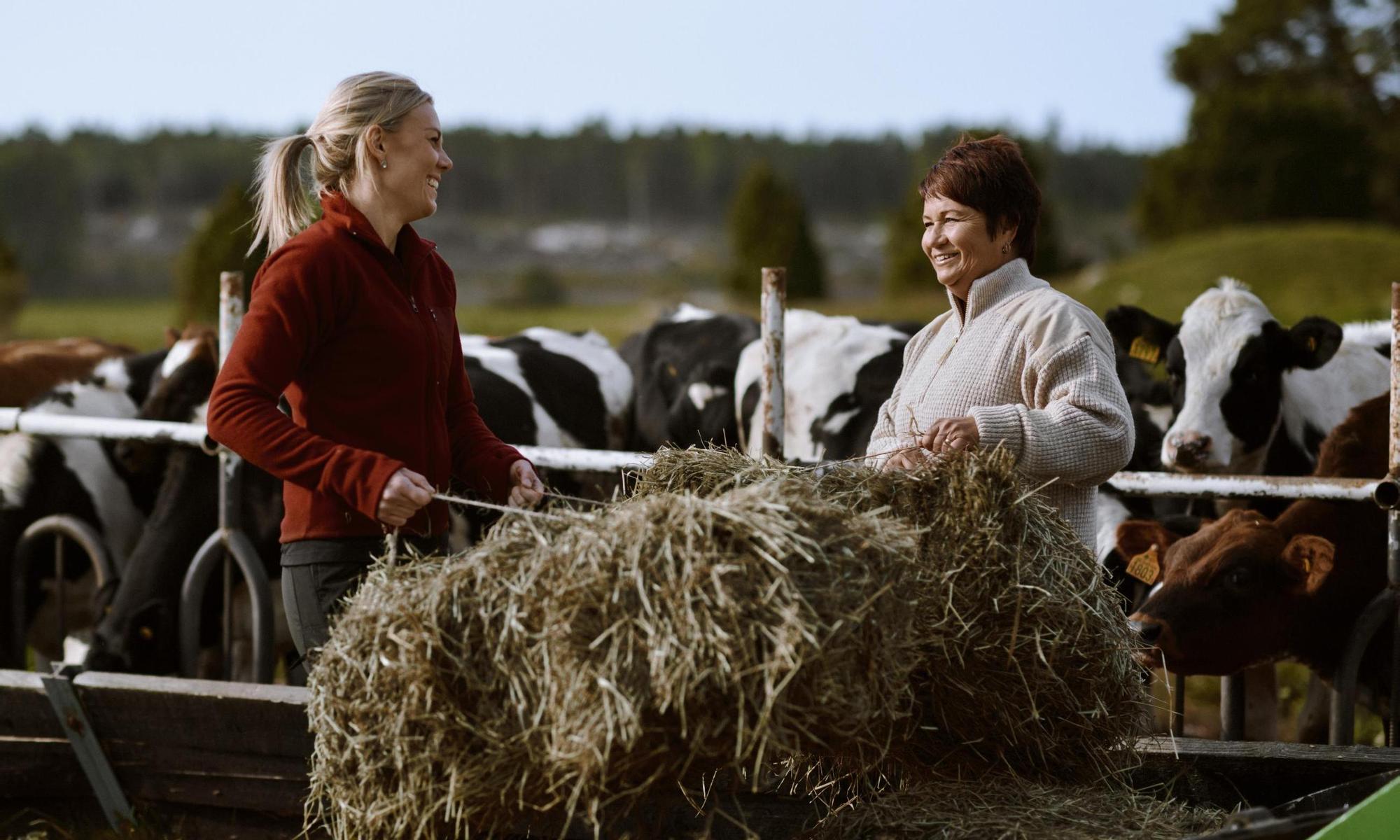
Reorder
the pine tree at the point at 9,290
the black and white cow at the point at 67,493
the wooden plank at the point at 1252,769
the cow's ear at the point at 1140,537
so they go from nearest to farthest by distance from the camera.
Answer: the wooden plank at the point at 1252,769 → the cow's ear at the point at 1140,537 → the black and white cow at the point at 67,493 → the pine tree at the point at 9,290

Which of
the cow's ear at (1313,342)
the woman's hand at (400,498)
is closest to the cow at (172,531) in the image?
the woman's hand at (400,498)

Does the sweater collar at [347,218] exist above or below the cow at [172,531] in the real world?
above

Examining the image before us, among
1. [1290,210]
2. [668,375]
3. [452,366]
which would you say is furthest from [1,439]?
[1290,210]

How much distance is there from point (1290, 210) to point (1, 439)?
47.6 metres

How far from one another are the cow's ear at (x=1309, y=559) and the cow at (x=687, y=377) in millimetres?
2811

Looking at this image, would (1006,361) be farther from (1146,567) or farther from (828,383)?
(828,383)

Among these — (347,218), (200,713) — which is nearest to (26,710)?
(200,713)

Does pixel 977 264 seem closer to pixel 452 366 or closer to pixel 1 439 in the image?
pixel 452 366

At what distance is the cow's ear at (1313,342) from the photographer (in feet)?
17.9

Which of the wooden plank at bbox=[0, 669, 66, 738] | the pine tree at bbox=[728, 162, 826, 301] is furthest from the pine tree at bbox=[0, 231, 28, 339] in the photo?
the wooden plank at bbox=[0, 669, 66, 738]

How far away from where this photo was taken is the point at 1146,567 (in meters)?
4.32

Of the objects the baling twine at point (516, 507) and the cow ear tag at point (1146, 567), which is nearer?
the baling twine at point (516, 507)

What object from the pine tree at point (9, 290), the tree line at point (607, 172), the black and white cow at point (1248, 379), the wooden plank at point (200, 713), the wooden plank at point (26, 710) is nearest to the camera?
the wooden plank at point (200, 713)

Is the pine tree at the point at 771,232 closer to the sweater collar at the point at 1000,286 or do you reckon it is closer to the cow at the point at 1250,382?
the cow at the point at 1250,382
